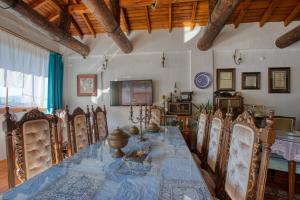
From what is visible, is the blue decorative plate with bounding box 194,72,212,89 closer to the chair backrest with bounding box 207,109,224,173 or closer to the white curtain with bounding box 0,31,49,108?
the chair backrest with bounding box 207,109,224,173

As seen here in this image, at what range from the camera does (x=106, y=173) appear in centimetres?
114

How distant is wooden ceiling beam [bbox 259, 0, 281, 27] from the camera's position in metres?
3.62

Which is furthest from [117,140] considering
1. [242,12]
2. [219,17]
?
[242,12]

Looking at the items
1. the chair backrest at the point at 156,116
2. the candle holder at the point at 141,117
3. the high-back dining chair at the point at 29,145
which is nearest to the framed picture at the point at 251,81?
the chair backrest at the point at 156,116

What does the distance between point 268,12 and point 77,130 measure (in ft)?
15.2

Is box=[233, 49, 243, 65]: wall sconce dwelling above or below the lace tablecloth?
above

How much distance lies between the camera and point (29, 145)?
4.56 ft

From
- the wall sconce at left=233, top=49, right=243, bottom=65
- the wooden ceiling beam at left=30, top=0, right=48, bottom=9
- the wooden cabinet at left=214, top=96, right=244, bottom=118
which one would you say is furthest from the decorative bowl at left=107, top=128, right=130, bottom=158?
the wall sconce at left=233, top=49, right=243, bottom=65

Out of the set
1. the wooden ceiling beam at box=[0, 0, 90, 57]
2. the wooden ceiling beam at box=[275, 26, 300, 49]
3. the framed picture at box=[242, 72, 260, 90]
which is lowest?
the framed picture at box=[242, 72, 260, 90]

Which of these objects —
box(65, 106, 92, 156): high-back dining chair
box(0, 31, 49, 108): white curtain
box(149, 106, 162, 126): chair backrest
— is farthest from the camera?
box(149, 106, 162, 126): chair backrest

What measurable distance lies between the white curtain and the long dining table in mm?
3003

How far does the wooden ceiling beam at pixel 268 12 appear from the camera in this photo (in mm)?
3616

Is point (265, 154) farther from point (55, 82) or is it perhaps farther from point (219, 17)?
point (55, 82)

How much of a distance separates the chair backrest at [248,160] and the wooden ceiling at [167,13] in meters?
3.03
